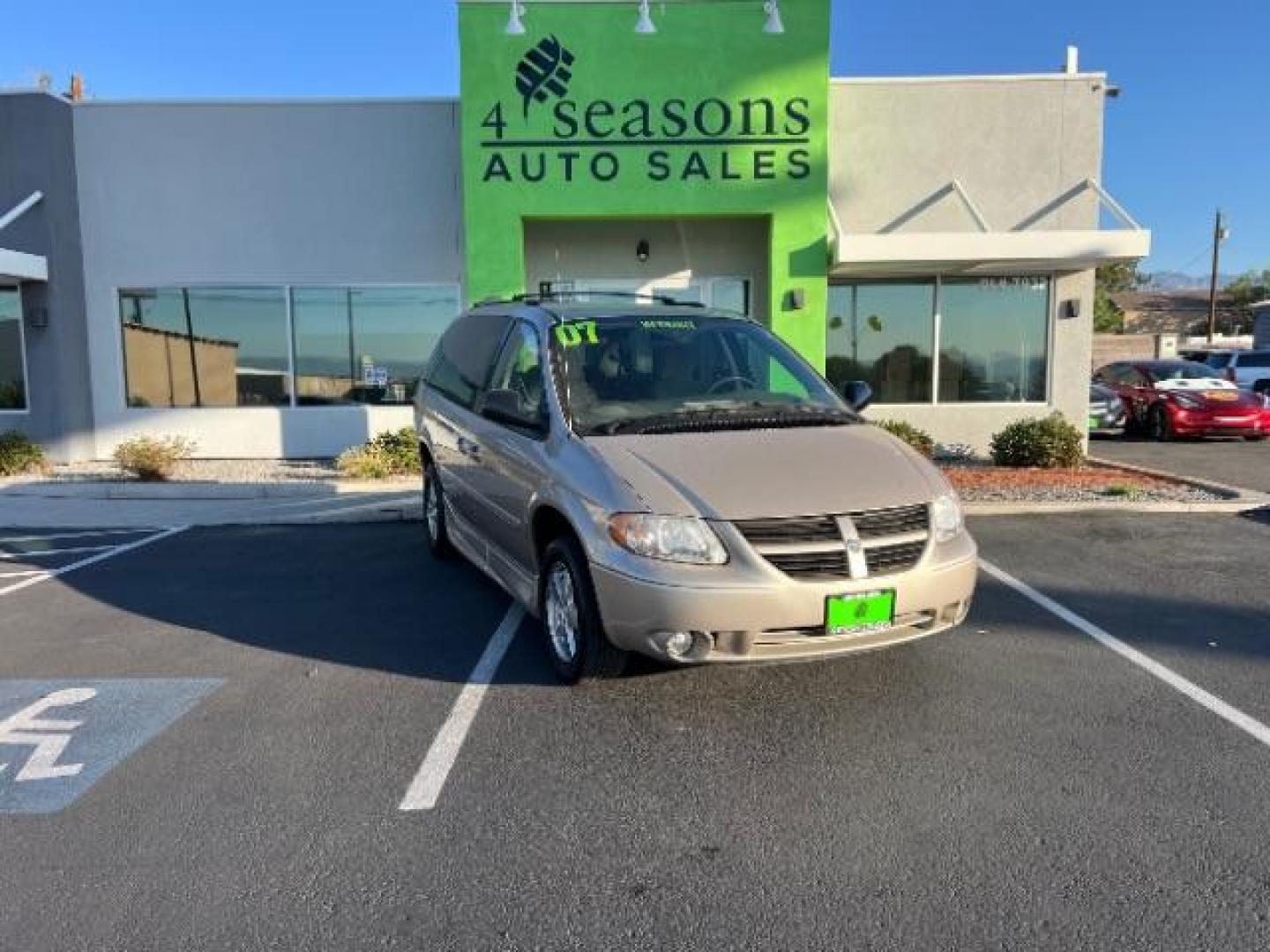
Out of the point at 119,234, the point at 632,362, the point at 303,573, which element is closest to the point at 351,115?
the point at 119,234

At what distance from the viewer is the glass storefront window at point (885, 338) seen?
13.1 m

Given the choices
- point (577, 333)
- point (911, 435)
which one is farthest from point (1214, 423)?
point (577, 333)

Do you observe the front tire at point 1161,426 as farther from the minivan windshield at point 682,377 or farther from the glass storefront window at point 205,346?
the glass storefront window at point 205,346

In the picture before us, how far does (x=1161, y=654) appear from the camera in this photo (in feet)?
16.8

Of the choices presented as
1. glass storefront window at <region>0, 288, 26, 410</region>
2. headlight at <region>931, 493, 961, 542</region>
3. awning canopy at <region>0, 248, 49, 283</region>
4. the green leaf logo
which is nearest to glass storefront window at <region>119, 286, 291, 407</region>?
Answer: awning canopy at <region>0, 248, 49, 283</region>

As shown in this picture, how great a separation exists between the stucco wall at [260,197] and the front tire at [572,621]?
9.23m

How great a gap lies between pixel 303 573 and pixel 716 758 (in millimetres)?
4382

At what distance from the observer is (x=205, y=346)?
43.7ft

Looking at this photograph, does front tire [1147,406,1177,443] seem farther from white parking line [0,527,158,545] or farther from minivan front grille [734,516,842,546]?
white parking line [0,527,158,545]

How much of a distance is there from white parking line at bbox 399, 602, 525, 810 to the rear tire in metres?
1.73

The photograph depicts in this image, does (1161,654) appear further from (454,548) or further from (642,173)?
(642,173)

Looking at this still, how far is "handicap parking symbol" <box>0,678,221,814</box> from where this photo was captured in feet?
12.3

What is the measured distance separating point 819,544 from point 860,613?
0.34 m

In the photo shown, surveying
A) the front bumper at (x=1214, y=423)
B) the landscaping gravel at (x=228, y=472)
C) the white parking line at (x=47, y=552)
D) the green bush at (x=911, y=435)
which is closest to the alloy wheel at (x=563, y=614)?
the white parking line at (x=47, y=552)
